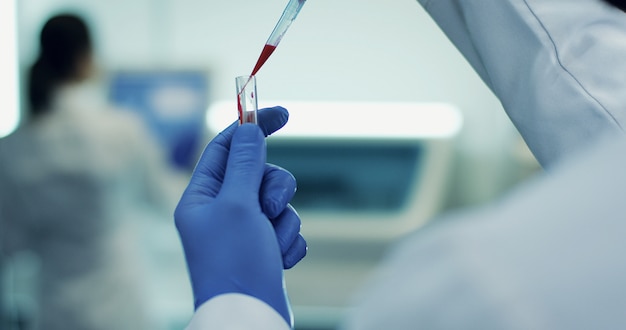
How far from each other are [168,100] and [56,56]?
538mm

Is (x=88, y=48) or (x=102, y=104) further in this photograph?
(x=102, y=104)

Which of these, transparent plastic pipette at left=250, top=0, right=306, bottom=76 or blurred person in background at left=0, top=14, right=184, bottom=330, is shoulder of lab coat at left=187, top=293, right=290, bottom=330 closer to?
transparent plastic pipette at left=250, top=0, right=306, bottom=76

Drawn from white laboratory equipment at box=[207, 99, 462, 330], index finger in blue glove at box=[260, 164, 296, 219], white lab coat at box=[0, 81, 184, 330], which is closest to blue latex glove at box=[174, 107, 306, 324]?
index finger in blue glove at box=[260, 164, 296, 219]

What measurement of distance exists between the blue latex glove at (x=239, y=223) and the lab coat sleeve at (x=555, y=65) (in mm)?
207

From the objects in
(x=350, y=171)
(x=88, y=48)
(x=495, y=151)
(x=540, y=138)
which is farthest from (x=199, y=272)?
(x=495, y=151)

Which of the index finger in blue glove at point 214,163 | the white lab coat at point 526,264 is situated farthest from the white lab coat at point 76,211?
the white lab coat at point 526,264

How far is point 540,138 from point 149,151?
1607 mm

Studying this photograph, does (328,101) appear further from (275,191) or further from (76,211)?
(275,191)

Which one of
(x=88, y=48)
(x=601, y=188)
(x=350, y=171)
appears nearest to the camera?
(x=601, y=188)

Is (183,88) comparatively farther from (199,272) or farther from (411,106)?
(199,272)

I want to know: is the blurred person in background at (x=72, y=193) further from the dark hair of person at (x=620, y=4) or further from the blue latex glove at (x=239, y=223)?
the dark hair of person at (x=620, y=4)

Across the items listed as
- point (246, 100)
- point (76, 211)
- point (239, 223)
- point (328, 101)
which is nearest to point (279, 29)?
point (246, 100)

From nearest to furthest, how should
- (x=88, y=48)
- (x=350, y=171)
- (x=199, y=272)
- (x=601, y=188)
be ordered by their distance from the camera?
(x=601, y=188) < (x=199, y=272) < (x=88, y=48) < (x=350, y=171)

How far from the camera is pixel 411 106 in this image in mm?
2459
